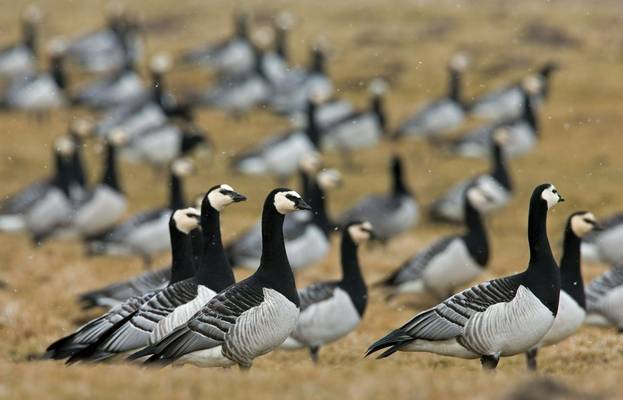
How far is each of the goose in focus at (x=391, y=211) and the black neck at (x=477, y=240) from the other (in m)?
5.59

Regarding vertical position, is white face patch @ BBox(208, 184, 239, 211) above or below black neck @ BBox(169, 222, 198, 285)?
above

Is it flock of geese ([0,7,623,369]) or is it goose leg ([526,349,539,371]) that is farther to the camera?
goose leg ([526,349,539,371])

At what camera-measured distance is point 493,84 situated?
42.7m

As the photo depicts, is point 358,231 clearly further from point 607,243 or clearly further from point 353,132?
A: point 353,132

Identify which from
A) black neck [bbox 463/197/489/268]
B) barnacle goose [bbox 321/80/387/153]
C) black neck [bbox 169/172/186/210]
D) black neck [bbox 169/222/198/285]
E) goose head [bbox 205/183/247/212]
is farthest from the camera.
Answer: barnacle goose [bbox 321/80/387/153]

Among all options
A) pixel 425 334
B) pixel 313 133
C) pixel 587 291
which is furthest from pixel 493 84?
pixel 425 334

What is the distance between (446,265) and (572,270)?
4.39 metres

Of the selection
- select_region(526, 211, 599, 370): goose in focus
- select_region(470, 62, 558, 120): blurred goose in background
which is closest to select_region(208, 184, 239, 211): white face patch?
select_region(526, 211, 599, 370): goose in focus

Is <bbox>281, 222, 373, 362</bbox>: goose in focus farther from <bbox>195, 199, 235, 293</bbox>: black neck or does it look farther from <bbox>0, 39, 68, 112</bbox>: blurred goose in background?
<bbox>0, 39, 68, 112</bbox>: blurred goose in background

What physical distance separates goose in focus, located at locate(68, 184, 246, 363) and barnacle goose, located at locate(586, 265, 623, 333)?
229 inches

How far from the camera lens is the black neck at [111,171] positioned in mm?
25609

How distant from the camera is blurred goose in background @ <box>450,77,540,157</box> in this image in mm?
32594

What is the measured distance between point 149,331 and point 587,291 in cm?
714

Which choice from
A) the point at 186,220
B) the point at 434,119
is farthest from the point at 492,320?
the point at 434,119
